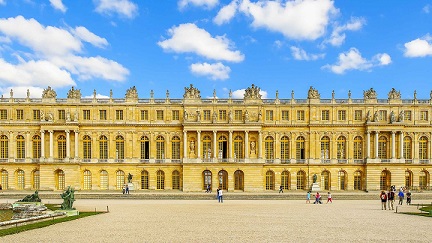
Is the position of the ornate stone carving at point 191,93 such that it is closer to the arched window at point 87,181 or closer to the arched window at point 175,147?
the arched window at point 175,147

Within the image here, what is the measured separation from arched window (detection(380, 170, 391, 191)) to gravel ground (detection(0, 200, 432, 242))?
2583 cm

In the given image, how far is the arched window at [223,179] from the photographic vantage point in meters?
52.9

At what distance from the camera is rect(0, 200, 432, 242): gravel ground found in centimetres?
1891

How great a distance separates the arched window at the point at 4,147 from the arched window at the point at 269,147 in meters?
32.8

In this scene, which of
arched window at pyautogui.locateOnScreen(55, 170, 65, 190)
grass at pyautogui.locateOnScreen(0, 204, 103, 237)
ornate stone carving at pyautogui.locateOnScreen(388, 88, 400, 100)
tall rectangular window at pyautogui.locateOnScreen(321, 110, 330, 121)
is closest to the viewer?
grass at pyautogui.locateOnScreen(0, 204, 103, 237)

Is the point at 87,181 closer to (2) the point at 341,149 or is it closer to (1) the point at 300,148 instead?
(1) the point at 300,148

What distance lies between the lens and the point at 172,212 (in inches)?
1170

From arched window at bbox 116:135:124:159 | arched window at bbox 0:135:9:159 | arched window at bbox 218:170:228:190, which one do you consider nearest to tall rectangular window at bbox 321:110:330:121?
arched window at bbox 218:170:228:190

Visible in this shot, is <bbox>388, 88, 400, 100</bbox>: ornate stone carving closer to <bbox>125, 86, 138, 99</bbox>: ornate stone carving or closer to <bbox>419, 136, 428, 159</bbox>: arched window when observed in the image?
<bbox>419, 136, 428, 159</bbox>: arched window

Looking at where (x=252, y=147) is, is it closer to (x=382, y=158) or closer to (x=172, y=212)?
(x=382, y=158)

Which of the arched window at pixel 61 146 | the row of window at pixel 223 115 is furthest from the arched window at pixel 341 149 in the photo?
the arched window at pixel 61 146

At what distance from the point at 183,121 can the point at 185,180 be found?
7.34 m

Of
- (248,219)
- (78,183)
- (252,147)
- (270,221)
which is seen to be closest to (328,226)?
(270,221)

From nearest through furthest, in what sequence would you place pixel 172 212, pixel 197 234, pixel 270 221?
1. pixel 197 234
2. pixel 270 221
3. pixel 172 212
